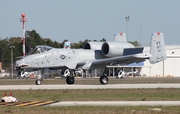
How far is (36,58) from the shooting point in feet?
124

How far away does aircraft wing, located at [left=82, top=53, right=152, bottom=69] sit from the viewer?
37.2 metres

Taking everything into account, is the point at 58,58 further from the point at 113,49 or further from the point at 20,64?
the point at 113,49

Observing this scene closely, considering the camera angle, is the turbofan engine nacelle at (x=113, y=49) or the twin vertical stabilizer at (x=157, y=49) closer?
the twin vertical stabilizer at (x=157, y=49)

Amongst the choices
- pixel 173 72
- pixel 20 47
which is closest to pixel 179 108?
pixel 173 72

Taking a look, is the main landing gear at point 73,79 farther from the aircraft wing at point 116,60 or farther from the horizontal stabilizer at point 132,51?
the horizontal stabilizer at point 132,51

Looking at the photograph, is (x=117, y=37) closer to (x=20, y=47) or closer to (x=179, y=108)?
(x=179, y=108)

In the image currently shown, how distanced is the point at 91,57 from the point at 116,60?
9.41 feet

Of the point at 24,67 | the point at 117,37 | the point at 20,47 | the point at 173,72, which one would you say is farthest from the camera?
the point at 20,47

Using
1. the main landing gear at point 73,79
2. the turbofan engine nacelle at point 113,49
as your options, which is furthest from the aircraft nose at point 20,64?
the turbofan engine nacelle at point 113,49

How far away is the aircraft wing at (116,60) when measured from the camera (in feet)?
122

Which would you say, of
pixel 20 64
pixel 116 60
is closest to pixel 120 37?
pixel 116 60

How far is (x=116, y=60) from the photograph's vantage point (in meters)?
38.0

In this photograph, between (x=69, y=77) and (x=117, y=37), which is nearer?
(x=69, y=77)

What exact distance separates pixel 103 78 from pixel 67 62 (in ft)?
11.2
